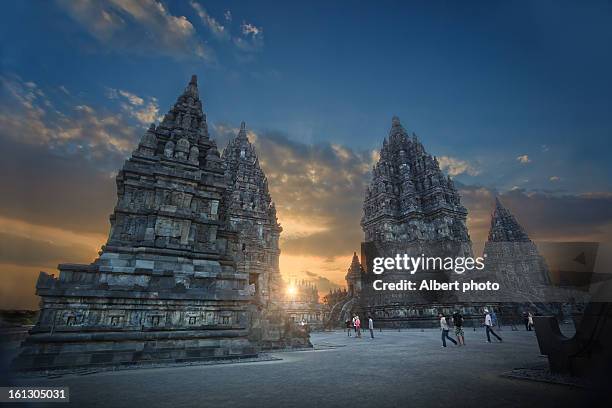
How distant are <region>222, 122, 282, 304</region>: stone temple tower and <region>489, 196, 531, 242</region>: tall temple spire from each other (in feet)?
151

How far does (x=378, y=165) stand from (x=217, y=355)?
42.5 m

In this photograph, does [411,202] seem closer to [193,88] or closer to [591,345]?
[193,88]

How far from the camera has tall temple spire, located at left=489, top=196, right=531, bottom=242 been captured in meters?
55.4

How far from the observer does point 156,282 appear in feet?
33.7

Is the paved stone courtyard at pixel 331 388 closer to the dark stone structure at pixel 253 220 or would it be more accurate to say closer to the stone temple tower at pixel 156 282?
the stone temple tower at pixel 156 282

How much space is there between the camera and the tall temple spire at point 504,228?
182 feet

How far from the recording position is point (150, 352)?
8.84 metres

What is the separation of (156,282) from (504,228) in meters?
66.4

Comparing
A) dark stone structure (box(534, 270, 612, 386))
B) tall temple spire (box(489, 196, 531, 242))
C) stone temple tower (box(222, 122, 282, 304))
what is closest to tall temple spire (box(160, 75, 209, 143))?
dark stone structure (box(534, 270, 612, 386))

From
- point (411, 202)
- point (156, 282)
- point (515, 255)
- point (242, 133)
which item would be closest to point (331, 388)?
point (156, 282)

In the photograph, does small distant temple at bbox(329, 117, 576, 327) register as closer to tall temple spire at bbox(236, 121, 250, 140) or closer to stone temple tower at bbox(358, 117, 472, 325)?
stone temple tower at bbox(358, 117, 472, 325)

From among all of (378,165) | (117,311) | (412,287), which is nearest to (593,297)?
(117,311)

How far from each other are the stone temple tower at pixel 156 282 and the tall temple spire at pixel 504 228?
201 ft

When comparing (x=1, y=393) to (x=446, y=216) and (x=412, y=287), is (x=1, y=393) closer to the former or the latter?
(x=412, y=287)
